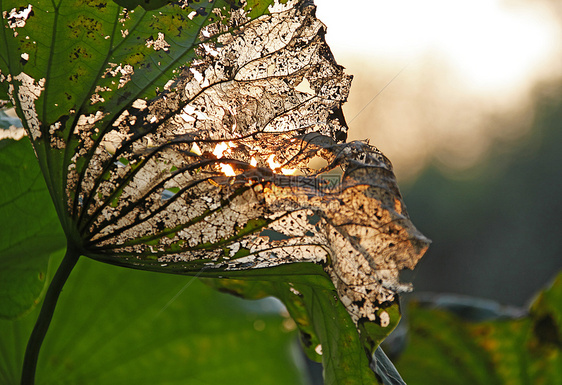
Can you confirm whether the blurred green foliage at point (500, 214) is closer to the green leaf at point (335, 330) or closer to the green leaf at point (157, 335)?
the green leaf at point (157, 335)

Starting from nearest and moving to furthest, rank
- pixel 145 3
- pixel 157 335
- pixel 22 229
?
pixel 145 3, pixel 22 229, pixel 157 335

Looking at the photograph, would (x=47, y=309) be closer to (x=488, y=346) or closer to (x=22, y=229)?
(x=22, y=229)

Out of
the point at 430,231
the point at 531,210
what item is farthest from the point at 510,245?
the point at 430,231

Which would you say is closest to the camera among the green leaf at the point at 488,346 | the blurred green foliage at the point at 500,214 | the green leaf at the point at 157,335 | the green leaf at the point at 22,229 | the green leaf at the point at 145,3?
the green leaf at the point at 145,3

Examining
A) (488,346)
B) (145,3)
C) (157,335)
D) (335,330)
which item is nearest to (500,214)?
(488,346)

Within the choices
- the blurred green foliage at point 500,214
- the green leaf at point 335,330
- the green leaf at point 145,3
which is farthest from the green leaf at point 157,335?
the blurred green foliage at point 500,214

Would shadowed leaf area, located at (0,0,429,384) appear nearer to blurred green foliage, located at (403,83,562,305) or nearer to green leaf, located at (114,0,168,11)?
green leaf, located at (114,0,168,11)
